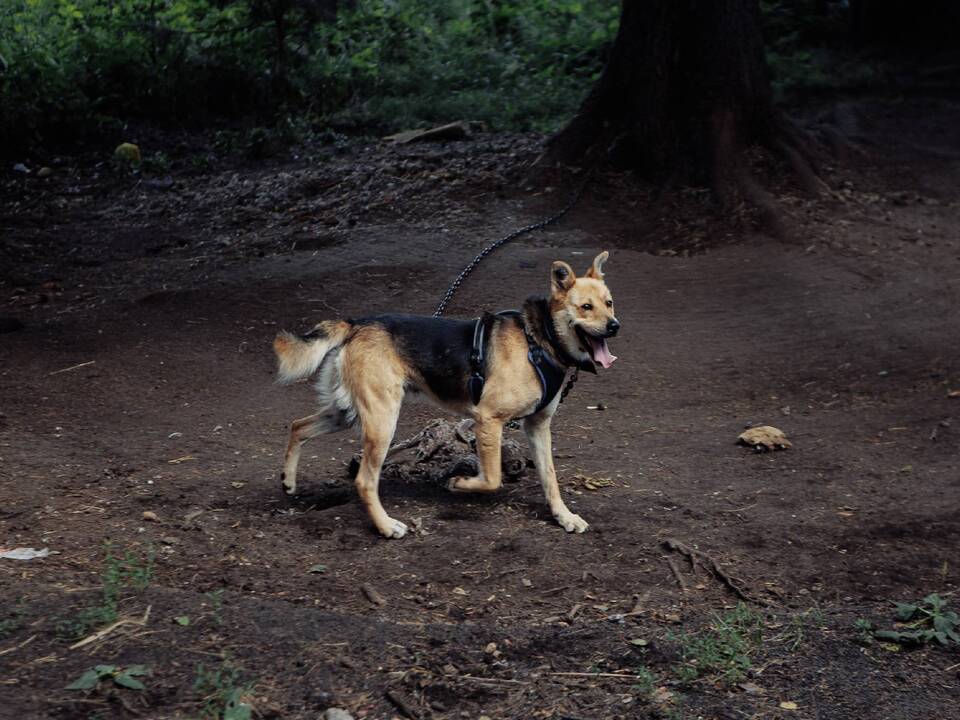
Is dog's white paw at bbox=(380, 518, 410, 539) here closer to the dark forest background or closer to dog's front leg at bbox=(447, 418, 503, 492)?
dog's front leg at bbox=(447, 418, 503, 492)

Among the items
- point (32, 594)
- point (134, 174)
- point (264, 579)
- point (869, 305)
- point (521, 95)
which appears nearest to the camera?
point (32, 594)

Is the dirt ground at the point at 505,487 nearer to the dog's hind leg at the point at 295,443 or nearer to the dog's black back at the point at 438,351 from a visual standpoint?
the dog's hind leg at the point at 295,443

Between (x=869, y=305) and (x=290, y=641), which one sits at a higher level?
(x=290, y=641)

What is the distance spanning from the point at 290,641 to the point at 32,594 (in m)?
1.26

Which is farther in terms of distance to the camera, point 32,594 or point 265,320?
point 265,320

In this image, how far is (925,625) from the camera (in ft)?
15.7

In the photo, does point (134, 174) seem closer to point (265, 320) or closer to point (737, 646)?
point (265, 320)

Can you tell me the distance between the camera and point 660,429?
7.76 metres

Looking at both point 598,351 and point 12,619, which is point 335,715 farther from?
point 598,351

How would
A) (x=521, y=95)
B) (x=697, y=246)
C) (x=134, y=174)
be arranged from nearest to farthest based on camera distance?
(x=697, y=246), (x=134, y=174), (x=521, y=95)

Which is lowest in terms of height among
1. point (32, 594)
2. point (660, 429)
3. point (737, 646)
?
point (660, 429)

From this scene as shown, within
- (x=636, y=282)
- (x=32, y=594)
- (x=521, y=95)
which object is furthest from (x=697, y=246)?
(x=32, y=594)

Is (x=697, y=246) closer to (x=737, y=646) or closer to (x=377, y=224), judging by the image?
(x=377, y=224)

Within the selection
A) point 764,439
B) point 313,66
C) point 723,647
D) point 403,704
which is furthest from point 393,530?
point 313,66
